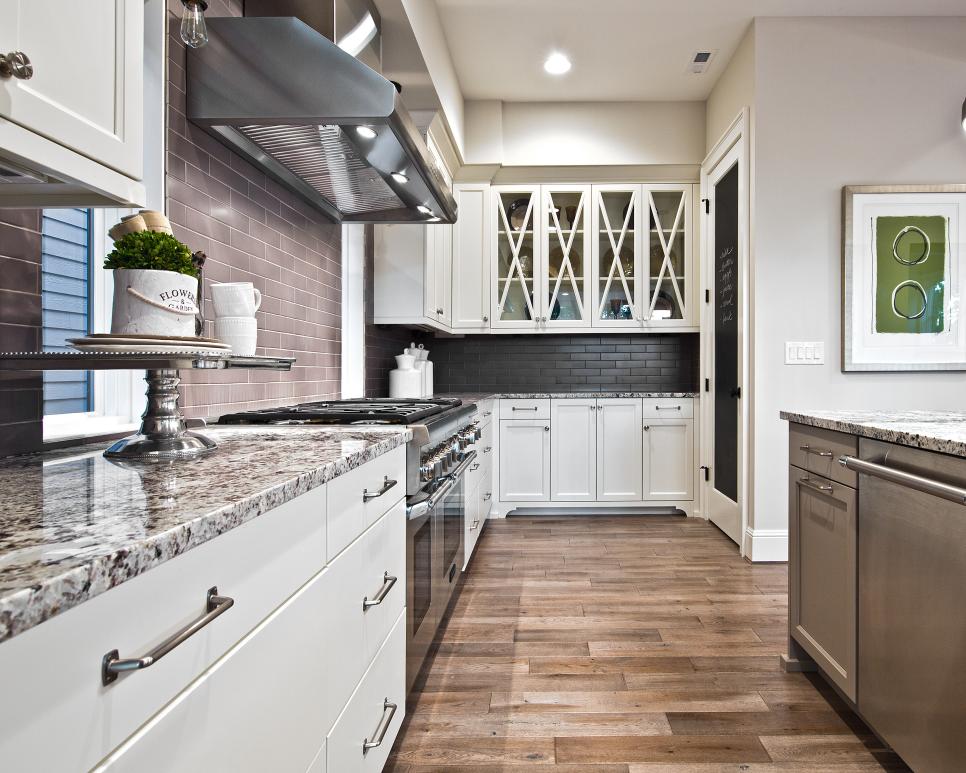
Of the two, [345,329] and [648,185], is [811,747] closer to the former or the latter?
[345,329]

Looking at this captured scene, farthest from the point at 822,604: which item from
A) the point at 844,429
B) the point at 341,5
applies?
the point at 341,5

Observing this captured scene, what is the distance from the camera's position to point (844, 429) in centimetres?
172

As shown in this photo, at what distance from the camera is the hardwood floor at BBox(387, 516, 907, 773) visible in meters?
1.64

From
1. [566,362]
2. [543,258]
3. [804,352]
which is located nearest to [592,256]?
[543,258]

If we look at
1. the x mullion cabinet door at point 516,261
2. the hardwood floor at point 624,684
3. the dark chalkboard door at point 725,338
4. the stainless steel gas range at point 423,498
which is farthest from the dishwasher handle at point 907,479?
the x mullion cabinet door at point 516,261

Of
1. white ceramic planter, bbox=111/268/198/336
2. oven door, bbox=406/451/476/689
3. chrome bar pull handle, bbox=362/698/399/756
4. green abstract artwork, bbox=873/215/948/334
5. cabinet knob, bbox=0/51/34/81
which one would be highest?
green abstract artwork, bbox=873/215/948/334

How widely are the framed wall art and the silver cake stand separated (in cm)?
325

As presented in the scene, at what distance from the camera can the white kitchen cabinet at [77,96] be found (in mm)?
768

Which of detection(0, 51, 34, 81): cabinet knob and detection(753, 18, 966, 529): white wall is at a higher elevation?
detection(753, 18, 966, 529): white wall

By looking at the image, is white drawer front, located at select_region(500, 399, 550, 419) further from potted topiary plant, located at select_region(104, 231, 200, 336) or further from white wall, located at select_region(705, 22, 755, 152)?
potted topiary plant, located at select_region(104, 231, 200, 336)

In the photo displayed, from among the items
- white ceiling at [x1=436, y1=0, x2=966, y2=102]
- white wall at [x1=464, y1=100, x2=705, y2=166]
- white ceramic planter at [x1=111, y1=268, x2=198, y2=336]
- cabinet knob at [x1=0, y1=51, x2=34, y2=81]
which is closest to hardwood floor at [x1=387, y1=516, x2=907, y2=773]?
white ceramic planter at [x1=111, y1=268, x2=198, y2=336]

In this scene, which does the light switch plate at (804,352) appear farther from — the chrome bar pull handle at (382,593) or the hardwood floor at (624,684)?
the chrome bar pull handle at (382,593)

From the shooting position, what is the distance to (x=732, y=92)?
3801 millimetres

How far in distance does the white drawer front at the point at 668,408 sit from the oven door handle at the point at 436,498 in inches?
81.9
